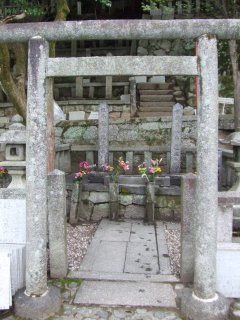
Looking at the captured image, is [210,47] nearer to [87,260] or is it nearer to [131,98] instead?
[87,260]

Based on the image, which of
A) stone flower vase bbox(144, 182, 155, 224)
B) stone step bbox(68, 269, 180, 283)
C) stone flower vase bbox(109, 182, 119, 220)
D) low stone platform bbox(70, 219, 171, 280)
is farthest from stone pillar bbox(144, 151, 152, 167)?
stone step bbox(68, 269, 180, 283)

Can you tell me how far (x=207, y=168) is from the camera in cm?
308

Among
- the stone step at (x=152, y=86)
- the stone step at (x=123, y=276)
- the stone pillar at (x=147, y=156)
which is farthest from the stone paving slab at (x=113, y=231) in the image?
the stone step at (x=152, y=86)

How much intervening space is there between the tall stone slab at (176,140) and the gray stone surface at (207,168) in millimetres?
4096

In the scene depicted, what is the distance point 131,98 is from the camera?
11.5 metres

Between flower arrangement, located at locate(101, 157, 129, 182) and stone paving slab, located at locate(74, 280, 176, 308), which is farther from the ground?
flower arrangement, located at locate(101, 157, 129, 182)

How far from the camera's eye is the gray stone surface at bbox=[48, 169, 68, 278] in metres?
3.78

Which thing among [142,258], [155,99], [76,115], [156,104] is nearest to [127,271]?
[142,258]

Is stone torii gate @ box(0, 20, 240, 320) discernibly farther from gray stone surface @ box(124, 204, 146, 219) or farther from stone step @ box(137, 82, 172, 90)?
stone step @ box(137, 82, 172, 90)

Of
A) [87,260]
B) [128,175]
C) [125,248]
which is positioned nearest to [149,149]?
[128,175]

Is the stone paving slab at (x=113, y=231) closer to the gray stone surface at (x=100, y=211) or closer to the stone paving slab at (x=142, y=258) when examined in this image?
the gray stone surface at (x=100, y=211)

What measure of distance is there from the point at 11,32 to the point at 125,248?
3.19m

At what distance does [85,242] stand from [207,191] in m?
2.79

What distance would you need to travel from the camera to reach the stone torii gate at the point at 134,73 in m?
3.08
